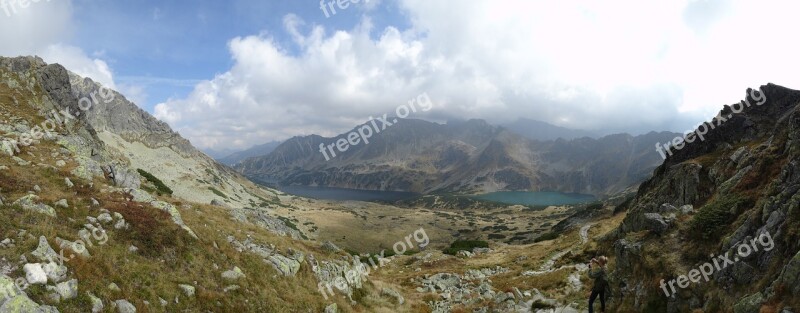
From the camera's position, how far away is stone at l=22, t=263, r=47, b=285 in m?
12.0

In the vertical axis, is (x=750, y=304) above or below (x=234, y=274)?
below

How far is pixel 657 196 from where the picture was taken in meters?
44.1

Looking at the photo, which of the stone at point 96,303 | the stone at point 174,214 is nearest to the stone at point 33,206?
the stone at point 174,214

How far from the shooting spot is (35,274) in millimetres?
12195

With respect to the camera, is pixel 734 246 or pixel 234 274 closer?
pixel 734 246

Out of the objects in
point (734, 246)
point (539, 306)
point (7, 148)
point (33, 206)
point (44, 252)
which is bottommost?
point (539, 306)

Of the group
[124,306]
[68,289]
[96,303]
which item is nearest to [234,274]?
[124,306]

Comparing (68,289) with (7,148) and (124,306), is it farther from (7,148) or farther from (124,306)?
(7,148)

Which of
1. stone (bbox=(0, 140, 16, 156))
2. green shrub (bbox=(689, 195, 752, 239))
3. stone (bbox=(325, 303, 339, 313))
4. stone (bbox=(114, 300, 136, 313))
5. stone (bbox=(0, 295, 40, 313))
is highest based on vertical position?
stone (bbox=(0, 140, 16, 156))

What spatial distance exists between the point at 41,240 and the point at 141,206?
803 centimetres

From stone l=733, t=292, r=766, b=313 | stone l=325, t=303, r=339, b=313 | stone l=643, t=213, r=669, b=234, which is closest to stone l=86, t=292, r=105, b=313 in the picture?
stone l=325, t=303, r=339, b=313

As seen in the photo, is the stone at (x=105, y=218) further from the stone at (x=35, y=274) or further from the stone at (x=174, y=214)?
the stone at (x=35, y=274)

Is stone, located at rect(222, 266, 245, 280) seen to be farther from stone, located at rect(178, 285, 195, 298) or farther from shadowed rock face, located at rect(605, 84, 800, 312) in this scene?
shadowed rock face, located at rect(605, 84, 800, 312)

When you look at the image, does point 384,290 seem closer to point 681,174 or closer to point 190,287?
point 190,287
